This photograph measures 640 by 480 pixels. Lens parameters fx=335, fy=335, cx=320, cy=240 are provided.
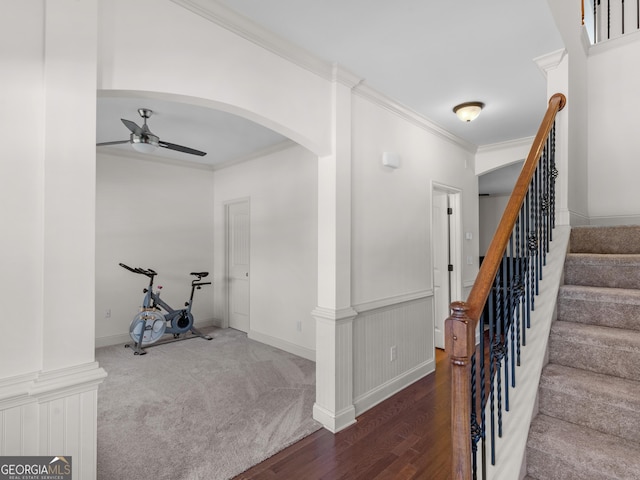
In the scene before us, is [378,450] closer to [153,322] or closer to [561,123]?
[561,123]

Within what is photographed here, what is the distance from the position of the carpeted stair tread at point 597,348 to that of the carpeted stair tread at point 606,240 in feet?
2.66

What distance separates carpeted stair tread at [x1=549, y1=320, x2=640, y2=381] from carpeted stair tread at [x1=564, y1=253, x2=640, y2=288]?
372 millimetres

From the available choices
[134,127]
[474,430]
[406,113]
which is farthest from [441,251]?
[134,127]

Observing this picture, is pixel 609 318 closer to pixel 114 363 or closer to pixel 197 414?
pixel 197 414

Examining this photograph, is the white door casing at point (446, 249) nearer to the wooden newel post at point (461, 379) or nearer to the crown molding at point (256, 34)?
the crown molding at point (256, 34)

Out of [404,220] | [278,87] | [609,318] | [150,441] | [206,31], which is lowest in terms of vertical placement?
[150,441]

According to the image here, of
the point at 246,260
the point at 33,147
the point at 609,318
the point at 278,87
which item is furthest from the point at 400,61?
the point at 246,260

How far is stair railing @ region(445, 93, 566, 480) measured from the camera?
110 cm

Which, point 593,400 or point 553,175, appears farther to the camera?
point 553,175

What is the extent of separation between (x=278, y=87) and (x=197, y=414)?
2634mm

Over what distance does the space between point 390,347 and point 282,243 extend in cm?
205

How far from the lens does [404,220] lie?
3.45 meters

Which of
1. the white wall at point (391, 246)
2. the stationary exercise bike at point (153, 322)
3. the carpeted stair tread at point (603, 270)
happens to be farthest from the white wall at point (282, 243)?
the carpeted stair tread at point (603, 270)

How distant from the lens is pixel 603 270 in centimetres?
195
